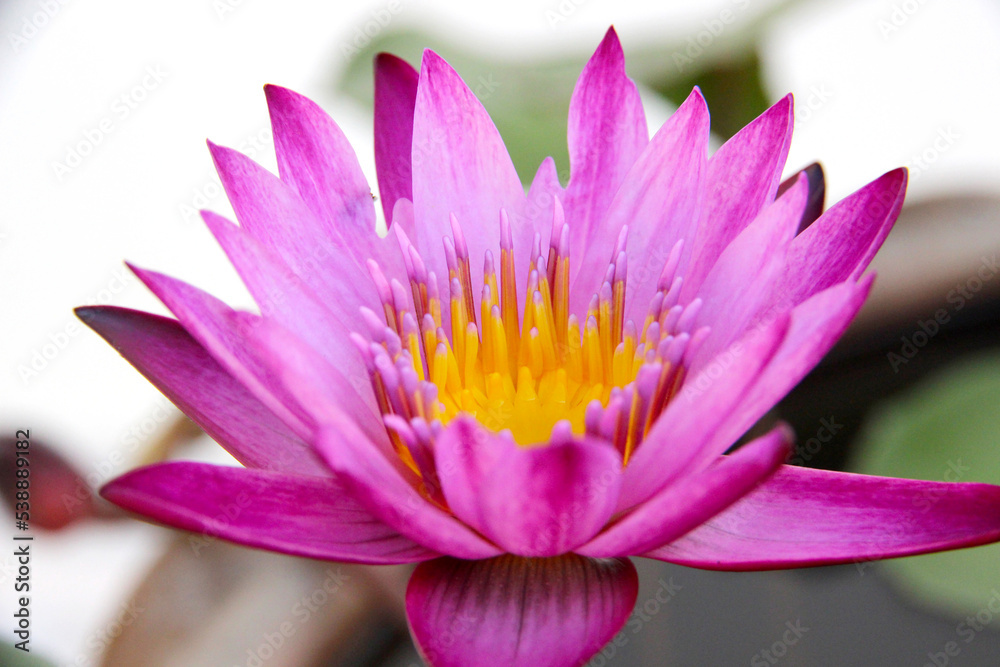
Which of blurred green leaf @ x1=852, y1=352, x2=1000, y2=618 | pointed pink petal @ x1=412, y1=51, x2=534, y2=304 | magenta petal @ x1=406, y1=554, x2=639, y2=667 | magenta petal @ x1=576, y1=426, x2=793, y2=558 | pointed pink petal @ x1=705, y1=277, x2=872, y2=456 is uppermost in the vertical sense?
pointed pink petal @ x1=412, y1=51, x2=534, y2=304

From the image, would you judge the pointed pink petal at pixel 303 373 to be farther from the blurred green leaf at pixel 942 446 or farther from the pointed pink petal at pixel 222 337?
the blurred green leaf at pixel 942 446

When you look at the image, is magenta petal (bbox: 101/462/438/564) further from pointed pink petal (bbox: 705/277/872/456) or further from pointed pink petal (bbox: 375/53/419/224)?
pointed pink petal (bbox: 375/53/419/224)

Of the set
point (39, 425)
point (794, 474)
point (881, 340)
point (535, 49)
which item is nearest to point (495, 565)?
point (794, 474)

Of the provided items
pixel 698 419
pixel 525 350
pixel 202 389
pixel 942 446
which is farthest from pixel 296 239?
pixel 942 446

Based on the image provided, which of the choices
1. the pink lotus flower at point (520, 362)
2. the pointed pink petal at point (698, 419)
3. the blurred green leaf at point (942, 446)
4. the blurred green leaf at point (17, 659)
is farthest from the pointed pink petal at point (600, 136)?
the blurred green leaf at point (17, 659)

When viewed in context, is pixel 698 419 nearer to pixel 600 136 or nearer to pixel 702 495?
pixel 702 495

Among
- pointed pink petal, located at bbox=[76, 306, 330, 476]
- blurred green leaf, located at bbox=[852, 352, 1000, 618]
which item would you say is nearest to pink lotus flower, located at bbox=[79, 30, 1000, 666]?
pointed pink petal, located at bbox=[76, 306, 330, 476]
